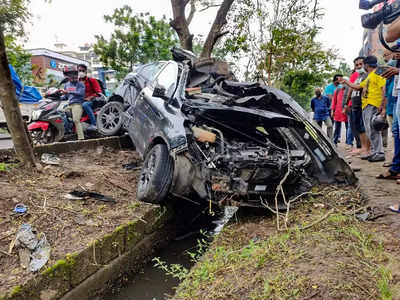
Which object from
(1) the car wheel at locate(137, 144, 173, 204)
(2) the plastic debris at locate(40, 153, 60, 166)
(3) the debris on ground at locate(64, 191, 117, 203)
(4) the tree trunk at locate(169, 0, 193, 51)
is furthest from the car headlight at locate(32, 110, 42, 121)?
(4) the tree trunk at locate(169, 0, 193, 51)

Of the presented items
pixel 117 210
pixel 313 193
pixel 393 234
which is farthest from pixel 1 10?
pixel 393 234

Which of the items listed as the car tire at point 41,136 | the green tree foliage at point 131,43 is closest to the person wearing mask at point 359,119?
the car tire at point 41,136

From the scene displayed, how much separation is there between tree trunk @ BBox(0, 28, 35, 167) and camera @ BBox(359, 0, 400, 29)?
3.79 m

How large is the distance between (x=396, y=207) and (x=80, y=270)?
2.95 m

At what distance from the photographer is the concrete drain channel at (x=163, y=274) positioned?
2834 millimetres

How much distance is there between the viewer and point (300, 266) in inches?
82.4

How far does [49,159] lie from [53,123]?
1.72 metres

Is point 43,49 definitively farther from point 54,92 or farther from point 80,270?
point 80,270

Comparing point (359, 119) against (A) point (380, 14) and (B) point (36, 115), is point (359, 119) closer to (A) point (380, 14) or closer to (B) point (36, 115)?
(A) point (380, 14)

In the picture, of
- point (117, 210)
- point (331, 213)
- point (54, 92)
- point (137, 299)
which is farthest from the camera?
point (54, 92)

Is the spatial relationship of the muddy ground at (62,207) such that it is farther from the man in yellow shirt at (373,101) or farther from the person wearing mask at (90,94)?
the man in yellow shirt at (373,101)

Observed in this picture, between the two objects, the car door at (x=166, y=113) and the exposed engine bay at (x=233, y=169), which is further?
the car door at (x=166, y=113)

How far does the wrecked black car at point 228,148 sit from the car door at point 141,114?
0.10 ft

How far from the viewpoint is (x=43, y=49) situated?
42438 mm
